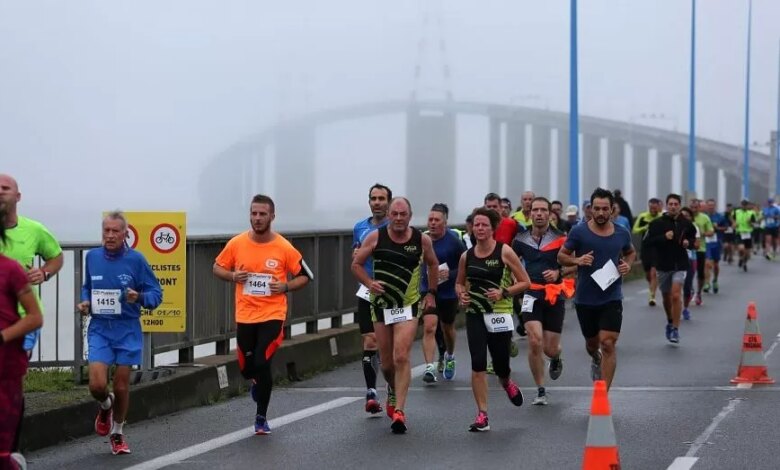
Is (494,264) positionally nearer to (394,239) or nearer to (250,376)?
(394,239)

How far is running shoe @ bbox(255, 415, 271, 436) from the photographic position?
1073 cm

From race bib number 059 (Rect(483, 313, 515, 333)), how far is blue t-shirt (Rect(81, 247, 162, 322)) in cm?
256

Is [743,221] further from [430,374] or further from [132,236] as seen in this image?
[132,236]

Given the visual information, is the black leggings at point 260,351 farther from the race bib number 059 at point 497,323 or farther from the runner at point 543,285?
the runner at point 543,285

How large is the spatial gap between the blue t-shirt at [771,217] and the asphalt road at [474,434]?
30178 mm

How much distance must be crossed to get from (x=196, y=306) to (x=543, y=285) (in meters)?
3.14

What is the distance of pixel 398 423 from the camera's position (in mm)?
10562

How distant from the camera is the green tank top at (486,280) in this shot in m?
11.1

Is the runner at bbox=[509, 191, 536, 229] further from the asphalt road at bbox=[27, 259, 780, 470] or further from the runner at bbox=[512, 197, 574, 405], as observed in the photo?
the runner at bbox=[512, 197, 574, 405]

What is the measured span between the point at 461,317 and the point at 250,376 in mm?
11016

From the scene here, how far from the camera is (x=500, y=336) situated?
11164 millimetres

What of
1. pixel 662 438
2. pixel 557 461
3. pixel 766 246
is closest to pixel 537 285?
pixel 662 438

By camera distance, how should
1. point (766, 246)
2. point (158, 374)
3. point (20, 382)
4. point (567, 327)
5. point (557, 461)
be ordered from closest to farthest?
1. point (20, 382)
2. point (557, 461)
3. point (158, 374)
4. point (567, 327)
5. point (766, 246)

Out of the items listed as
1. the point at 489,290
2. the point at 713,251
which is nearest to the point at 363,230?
the point at 489,290
